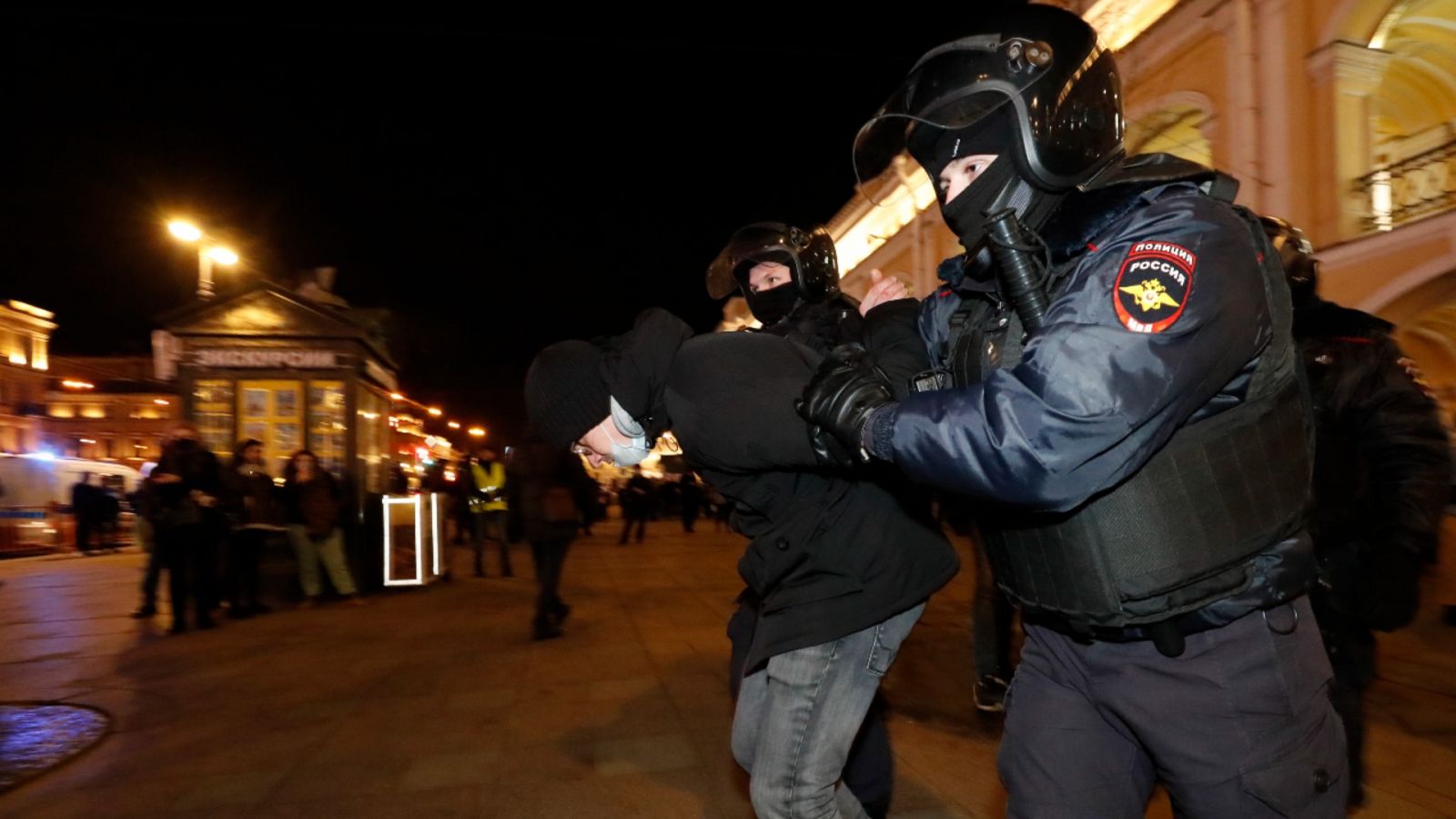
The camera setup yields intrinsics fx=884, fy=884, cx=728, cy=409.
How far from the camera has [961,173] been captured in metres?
1.93

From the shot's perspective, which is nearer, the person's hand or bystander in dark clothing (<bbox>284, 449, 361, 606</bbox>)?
the person's hand

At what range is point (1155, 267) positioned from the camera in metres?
1.40

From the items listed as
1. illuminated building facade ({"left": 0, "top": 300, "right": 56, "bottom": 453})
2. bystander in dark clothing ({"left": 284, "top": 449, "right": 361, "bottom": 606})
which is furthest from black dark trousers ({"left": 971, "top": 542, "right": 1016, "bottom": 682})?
illuminated building facade ({"left": 0, "top": 300, "right": 56, "bottom": 453})

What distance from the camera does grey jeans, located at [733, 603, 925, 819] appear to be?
216 cm

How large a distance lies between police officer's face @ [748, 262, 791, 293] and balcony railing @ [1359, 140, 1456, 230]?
889 centimetres

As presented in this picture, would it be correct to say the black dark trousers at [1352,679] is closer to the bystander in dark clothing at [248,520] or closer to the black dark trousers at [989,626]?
the black dark trousers at [989,626]

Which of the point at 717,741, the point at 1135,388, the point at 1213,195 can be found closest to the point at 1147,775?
the point at 1135,388

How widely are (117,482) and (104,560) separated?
612 centimetres

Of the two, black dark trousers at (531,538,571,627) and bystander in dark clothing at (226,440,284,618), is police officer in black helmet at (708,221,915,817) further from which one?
bystander in dark clothing at (226,440,284,618)

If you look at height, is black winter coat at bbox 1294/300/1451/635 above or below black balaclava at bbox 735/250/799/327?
below

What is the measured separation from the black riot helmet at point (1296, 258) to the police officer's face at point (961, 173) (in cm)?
133

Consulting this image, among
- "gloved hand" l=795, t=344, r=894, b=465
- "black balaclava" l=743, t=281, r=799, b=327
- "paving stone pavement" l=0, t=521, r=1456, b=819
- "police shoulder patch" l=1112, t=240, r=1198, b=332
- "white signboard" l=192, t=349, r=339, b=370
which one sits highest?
"white signboard" l=192, t=349, r=339, b=370

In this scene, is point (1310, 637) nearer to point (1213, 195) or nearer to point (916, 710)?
point (1213, 195)

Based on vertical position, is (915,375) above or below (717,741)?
above
